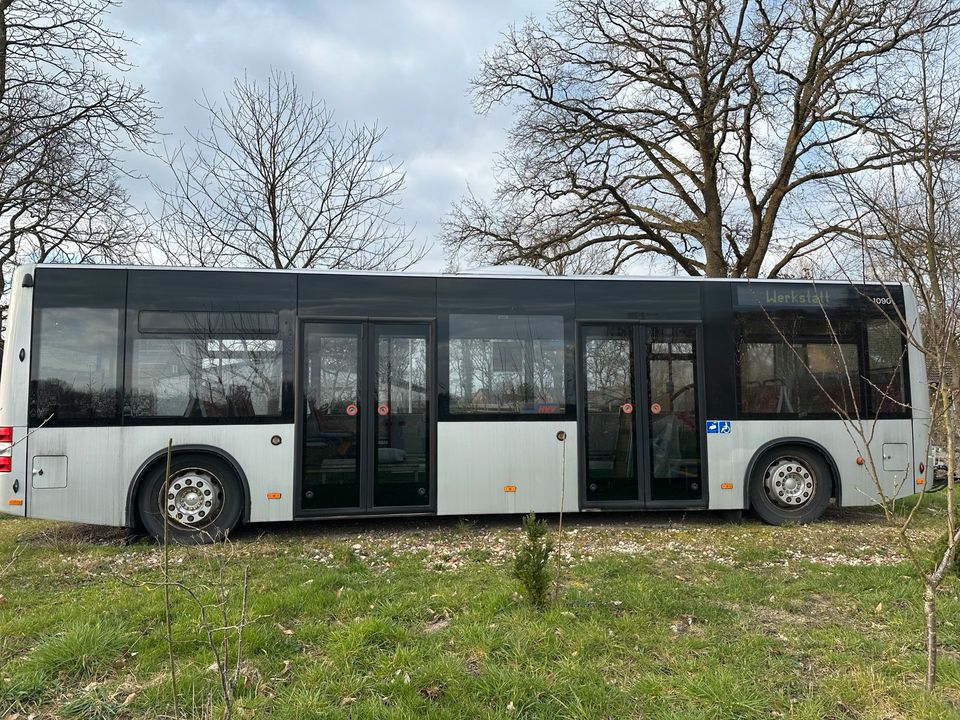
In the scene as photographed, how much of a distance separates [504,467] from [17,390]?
5.07m

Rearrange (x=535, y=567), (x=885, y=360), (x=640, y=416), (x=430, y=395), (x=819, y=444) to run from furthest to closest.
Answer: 1. (x=885, y=360)
2. (x=819, y=444)
3. (x=640, y=416)
4. (x=430, y=395)
5. (x=535, y=567)

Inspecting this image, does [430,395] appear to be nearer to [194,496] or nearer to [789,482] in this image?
[194,496]

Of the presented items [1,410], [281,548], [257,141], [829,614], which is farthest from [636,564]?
[257,141]

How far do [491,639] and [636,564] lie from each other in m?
2.23

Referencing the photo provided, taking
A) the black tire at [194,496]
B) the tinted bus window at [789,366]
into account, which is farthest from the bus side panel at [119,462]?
the tinted bus window at [789,366]

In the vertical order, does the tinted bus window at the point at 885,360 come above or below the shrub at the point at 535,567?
above

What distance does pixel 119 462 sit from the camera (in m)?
6.21

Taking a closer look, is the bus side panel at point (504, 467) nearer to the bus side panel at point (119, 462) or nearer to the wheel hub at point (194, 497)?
the bus side panel at point (119, 462)

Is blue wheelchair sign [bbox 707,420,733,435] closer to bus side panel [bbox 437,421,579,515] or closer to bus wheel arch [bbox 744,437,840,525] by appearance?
bus wheel arch [bbox 744,437,840,525]

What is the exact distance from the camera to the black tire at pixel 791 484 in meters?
7.29

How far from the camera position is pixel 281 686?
3.05 metres

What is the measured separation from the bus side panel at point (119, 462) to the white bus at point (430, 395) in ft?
0.06

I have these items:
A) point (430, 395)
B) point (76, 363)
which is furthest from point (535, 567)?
point (76, 363)

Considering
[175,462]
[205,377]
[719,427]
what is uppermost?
[205,377]
